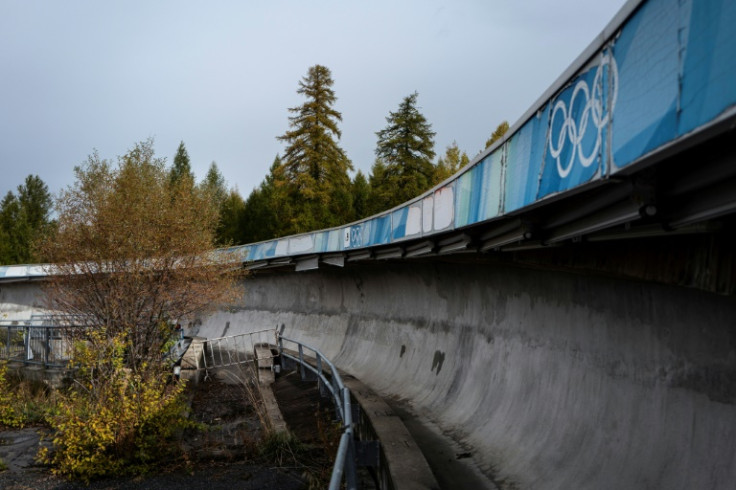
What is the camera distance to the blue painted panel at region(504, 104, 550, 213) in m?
5.22

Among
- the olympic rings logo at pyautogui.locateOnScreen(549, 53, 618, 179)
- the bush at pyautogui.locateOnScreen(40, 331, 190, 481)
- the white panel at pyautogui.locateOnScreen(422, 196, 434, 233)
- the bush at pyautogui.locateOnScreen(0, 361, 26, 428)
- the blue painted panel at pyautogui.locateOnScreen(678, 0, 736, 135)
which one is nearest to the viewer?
the blue painted panel at pyautogui.locateOnScreen(678, 0, 736, 135)

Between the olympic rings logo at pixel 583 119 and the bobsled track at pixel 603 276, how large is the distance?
2 centimetres

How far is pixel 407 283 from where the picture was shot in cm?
1436

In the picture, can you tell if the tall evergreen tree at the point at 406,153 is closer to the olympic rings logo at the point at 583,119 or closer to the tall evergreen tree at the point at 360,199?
the tall evergreen tree at the point at 360,199

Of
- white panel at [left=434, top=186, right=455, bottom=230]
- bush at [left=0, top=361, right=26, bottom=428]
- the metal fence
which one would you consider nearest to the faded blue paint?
white panel at [left=434, top=186, right=455, bottom=230]

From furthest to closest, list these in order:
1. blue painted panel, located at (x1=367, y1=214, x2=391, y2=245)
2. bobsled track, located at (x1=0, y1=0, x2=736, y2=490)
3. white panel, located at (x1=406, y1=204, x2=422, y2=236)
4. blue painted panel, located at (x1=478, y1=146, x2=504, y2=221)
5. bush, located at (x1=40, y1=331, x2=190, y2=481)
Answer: blue painted panel, located at (x1=367, y1=214, x2=391, y2=245)
white panel, located at (x1=406, y1=204, x2=422, y2=236)
bush, located at (x1=40, y1=331, x2=190, y2=481)
blue painted panel, located at (x1=478, y1=146, x2=504, y2=221)
bobsled track, located at (x1=0, y1=0, x2=736, y2=490)

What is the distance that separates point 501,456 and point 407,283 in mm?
7374

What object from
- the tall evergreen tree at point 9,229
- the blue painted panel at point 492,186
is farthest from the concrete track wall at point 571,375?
the tall evergreen tree at point 9,229

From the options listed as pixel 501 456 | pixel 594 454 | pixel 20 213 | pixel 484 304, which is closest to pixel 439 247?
pixel 484 304

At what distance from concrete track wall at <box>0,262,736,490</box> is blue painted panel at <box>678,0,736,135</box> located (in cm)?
211

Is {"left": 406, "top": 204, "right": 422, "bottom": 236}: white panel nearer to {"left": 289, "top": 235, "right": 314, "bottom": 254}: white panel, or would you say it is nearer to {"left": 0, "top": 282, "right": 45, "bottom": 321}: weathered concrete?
{"left": 289, "top": 235, "right": 314, "bottom": 254}: white panel

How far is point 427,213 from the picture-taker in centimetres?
1032

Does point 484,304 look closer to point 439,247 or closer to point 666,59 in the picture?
point 439,247

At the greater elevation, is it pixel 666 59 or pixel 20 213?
pixel 20 213
